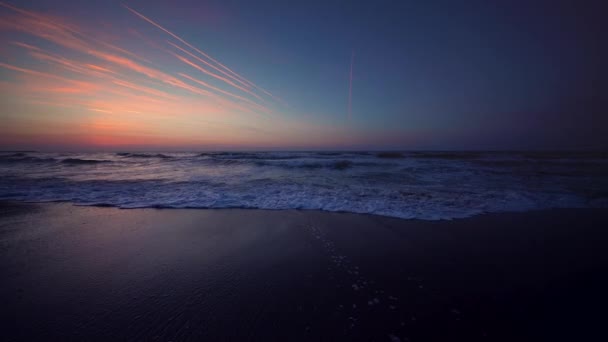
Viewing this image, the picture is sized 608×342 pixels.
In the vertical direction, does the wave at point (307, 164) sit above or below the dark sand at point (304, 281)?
above

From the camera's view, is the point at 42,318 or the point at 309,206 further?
the point at 309,206

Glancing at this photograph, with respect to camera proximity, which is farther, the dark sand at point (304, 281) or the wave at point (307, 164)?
the wave at point (307, 164)

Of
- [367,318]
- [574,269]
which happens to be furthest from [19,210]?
[574,269]

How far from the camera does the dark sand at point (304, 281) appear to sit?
2211 mm

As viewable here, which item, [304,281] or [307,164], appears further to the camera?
[307,164]

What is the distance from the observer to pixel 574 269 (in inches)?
130

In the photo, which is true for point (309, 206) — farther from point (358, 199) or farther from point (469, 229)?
point (469, 229)

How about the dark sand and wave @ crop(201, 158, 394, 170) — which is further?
wave @ crop(201, 158, 394, 170)

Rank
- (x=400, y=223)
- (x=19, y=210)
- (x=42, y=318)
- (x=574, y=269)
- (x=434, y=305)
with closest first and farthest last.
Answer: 1. (x=42, y=318)
2. (x=434, y=305)
3. (x=574, y=269)
4. (x=400, y=223)
5. (x=19, y=210)

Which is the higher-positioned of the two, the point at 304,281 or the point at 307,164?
the point at 307,164

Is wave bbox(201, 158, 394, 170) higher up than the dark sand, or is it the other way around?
wave bbox(201, 158, 394, 170)

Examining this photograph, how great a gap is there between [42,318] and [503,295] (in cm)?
577

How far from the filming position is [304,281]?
295cm

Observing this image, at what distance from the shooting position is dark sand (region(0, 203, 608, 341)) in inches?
87.0
